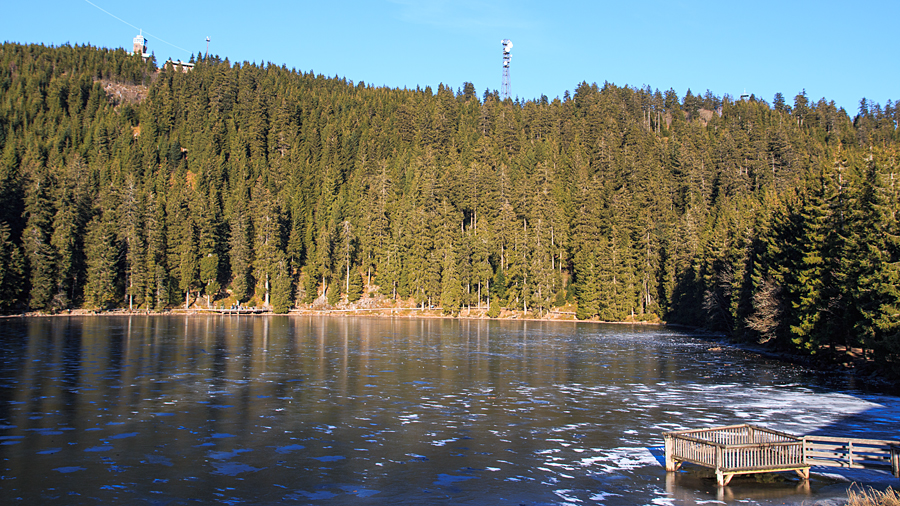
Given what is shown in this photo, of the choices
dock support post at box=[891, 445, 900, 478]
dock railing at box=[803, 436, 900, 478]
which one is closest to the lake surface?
dock railing at box=[803, 436, 900, 478]

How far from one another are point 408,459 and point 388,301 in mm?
97429

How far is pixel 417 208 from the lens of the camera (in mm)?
125188

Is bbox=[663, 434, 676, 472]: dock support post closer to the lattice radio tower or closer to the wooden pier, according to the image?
the wooden pier

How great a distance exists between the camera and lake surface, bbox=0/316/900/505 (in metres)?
19.5

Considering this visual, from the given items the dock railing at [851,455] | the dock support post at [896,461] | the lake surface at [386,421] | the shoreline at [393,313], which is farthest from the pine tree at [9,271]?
the dock support post at [896,461]

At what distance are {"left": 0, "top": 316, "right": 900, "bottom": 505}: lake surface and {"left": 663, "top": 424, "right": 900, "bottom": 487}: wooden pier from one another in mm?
592

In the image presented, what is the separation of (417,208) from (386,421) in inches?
3849

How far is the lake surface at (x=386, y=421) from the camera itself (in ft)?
64.1

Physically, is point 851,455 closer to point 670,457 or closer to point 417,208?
point 670,457

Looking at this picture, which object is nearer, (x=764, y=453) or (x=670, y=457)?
(x=764, y=453)

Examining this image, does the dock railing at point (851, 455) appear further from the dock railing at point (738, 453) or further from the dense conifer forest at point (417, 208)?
the dense conifer forest at point (417, 208)

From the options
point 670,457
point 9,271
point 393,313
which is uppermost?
point 9,271

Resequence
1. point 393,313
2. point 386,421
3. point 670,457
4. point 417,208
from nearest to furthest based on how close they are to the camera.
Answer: point 670,457 → point 386,421 → point 393,313 → point 417,208

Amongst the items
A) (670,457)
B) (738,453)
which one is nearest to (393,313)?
(670,457)
